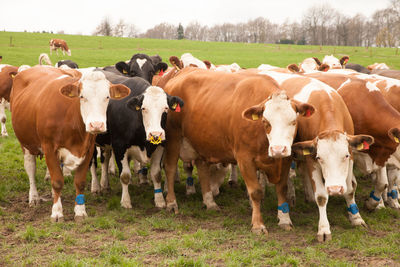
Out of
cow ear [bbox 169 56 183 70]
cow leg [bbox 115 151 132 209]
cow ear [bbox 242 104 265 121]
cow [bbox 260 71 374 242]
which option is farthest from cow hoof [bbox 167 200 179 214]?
cow ear [bbox 169 56 183 70]

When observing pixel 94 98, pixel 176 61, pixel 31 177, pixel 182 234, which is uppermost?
pixel 176 61

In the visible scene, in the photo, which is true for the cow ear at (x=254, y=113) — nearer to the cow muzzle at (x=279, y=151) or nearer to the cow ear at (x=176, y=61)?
the cow muzzle at (x=279, y=151)

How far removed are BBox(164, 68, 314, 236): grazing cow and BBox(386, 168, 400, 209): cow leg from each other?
7.21 feet

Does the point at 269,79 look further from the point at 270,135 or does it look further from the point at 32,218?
the point at 32,218

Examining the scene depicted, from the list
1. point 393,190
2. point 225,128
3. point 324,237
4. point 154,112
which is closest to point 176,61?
point 154,112

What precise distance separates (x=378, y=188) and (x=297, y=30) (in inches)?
4191

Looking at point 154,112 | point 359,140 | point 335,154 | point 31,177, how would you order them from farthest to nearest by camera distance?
point 31,177
point 154,112
point 359,140
point 335,154

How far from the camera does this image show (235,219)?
263 inches

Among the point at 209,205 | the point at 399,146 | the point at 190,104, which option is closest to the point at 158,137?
the point at 190,104

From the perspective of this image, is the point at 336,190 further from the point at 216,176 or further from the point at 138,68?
the point at 138,68

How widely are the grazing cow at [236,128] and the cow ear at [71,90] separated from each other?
5.86ft

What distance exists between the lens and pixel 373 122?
21.5 feet

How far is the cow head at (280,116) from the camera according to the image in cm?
538

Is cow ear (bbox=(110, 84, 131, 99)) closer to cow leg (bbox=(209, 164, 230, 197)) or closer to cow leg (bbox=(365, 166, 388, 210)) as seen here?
cow leg (bbox=(209, 164, 230, 197))
